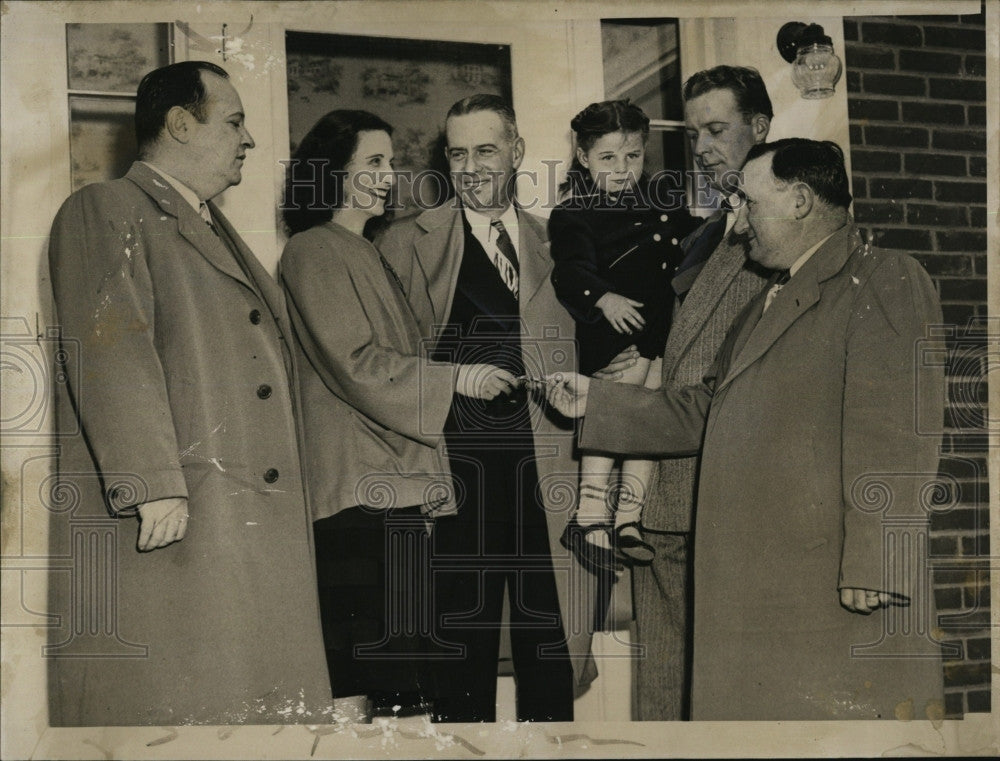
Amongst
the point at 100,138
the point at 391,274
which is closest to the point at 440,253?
the point at 391,274

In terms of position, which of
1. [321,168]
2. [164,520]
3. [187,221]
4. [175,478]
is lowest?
[164,520]

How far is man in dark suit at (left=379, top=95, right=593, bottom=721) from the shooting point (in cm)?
359

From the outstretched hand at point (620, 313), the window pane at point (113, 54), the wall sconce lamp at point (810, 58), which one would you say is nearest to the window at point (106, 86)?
the window pane at point (113, 54)

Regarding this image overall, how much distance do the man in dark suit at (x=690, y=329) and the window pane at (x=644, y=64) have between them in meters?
0.06

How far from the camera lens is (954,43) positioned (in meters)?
3.86

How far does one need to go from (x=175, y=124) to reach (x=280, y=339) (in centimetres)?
77

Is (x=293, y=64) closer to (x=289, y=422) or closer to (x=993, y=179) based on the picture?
(x=289, y=422)

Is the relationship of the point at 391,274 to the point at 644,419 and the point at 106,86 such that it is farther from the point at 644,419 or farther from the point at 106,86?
the point at 106,86

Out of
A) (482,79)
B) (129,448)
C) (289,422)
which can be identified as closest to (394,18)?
(482,79)

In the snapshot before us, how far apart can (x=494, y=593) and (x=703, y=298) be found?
1139 mm

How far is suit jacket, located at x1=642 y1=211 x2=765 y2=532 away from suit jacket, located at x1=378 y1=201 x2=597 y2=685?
29 cm

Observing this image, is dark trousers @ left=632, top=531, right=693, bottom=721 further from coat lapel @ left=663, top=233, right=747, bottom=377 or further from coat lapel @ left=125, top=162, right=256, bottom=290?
coat lapel @ left=125, top=162, right=256, bottom=290

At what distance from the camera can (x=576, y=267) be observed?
368cm

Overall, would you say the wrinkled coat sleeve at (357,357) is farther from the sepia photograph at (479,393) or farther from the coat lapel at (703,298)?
the coat lapel at (703,298)
